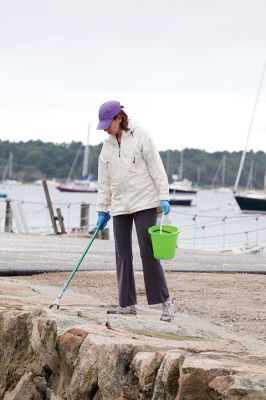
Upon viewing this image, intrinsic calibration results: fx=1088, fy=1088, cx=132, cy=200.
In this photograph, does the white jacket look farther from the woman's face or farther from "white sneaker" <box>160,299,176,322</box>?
"white sneaker" <box>160,299,176,322</box>

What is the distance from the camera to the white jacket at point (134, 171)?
8.63 m

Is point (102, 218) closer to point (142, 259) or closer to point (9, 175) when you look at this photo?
point (142, 259)

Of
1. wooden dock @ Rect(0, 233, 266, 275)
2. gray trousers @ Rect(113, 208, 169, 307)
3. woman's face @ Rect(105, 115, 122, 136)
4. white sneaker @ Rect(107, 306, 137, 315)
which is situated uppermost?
woman's face @ Rect(105, 115, 122, 136)

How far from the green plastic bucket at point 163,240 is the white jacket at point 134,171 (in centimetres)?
24

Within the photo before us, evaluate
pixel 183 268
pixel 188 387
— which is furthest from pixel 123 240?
pixel 183 268

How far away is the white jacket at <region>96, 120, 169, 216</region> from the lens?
8.63 meters

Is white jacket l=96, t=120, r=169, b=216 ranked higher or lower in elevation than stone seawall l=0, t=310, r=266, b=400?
higher

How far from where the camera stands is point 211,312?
9.91 meters

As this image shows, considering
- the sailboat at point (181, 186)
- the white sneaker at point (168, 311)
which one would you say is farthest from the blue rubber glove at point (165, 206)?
the sailboat at point (181, 186)

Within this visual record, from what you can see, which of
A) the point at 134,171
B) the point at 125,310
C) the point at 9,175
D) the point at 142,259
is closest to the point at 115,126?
the point at 134,171

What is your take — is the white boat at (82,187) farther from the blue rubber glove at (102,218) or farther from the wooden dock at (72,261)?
the blue rubber glove at (102,218)

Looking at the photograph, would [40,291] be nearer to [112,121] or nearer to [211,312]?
[211,312]

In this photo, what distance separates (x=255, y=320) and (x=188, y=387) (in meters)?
4.07

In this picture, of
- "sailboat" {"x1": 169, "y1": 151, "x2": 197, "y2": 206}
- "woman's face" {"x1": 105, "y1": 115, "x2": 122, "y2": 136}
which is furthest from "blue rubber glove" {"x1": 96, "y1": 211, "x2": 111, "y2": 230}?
"sailboat" {"x1": 169, "y1": 151, "x2": 197, "y2": 206}
